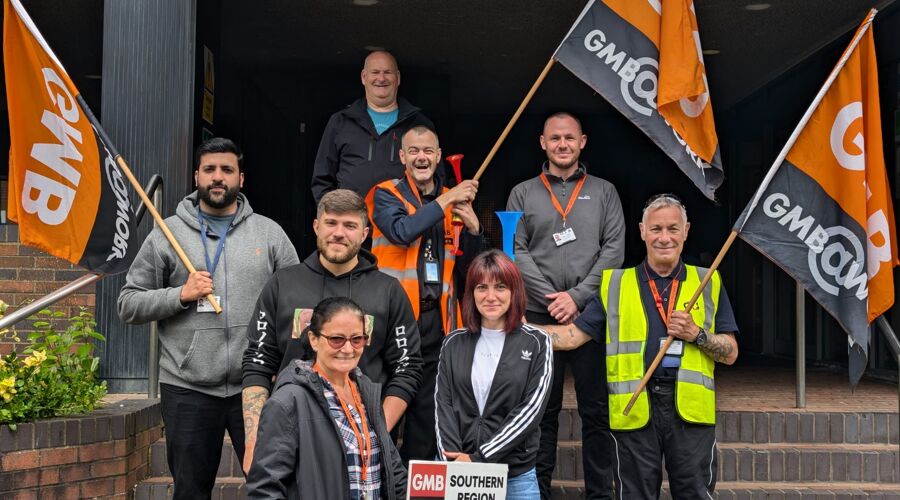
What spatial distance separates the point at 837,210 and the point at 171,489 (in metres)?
3.73

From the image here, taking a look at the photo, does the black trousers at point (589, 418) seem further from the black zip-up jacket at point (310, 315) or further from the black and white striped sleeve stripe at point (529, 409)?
the black zip-up jacket at point (310, 315)

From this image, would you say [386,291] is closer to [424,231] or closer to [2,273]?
[424,231]

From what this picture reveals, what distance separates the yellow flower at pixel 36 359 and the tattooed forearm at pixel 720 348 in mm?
3352

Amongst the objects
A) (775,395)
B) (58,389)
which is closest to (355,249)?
(58,389)

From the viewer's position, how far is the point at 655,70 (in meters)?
4.63

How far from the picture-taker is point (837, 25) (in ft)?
26.9

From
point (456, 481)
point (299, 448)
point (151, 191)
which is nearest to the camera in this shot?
point (299, 448)

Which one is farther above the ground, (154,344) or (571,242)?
(571,242)

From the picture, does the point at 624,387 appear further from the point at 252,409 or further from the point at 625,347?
the point at 252,409

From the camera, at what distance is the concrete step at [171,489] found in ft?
16.5

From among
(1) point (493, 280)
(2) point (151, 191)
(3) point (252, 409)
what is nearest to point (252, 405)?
(3) point (252, 409)

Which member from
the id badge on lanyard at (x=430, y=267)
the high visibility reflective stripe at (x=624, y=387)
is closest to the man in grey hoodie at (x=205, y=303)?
the id badge on lanyard at (x=430, y=267)

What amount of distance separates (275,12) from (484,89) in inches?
141

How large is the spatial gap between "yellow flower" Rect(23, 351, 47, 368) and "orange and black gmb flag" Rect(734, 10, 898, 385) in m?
3.58
